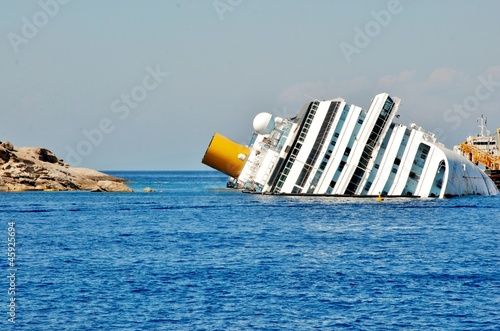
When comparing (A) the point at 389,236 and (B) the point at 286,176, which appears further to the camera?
(B) the point at 286,176

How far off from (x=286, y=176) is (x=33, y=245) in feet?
104

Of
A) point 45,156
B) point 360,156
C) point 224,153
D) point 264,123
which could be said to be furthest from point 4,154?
point 360,156

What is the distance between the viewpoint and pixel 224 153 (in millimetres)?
87188

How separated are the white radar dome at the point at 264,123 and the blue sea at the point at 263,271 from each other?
17.3 m

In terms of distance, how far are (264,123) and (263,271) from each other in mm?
46890

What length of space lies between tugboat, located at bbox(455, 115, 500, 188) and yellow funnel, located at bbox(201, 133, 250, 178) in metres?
46.4

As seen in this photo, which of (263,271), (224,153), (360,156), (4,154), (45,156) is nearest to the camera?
(263,271)

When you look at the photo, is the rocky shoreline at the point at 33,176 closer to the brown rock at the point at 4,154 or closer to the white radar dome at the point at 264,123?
the brown rock at the point at 4,154

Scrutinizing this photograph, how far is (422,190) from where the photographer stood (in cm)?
7206

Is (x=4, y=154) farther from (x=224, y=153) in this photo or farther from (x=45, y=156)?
(x=224, y=153)

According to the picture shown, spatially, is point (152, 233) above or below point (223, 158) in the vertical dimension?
below

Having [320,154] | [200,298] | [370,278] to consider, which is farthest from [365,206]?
[200,298]

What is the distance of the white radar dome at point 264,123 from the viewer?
8244 centimetres

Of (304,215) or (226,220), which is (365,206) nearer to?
(304,215)
